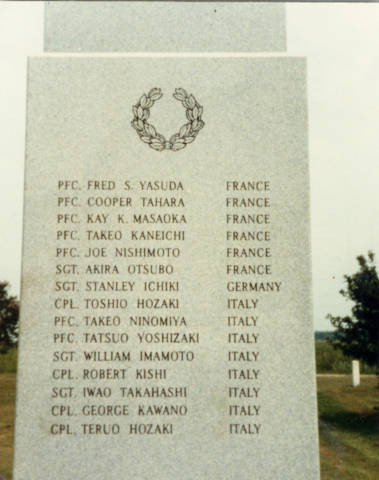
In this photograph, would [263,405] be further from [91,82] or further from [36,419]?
[91,82]

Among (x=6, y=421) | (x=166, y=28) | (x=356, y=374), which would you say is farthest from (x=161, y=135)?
(x=356, y=374)

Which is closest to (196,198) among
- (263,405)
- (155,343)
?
(155,343)

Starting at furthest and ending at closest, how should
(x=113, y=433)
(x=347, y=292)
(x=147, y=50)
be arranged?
(x=347, y=292), (x=147, y=50), (x=113, y=433)

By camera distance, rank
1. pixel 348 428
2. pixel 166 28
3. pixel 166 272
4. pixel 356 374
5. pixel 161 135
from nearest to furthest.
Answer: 1. pixel 166 272
2. pixel 161 135
3. pixel 166 28
4. pixel 348 428
5. pixel 356 374

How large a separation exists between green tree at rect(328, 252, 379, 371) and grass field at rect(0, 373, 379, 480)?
0.65 m

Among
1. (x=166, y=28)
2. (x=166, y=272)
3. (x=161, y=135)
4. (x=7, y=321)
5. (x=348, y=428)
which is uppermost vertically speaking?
(x=166, y=28)

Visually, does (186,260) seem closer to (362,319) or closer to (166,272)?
(166,272)

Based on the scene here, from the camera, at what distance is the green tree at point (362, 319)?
6.79 m

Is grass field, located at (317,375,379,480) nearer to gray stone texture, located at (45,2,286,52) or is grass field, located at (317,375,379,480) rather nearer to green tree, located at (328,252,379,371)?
green tree, located at (328,252,379,371)

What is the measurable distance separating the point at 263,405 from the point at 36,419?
1.78m

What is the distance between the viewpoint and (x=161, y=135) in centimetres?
372

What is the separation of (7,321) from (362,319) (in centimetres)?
551

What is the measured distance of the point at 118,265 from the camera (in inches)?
142

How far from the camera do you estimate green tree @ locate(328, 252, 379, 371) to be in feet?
22.3
